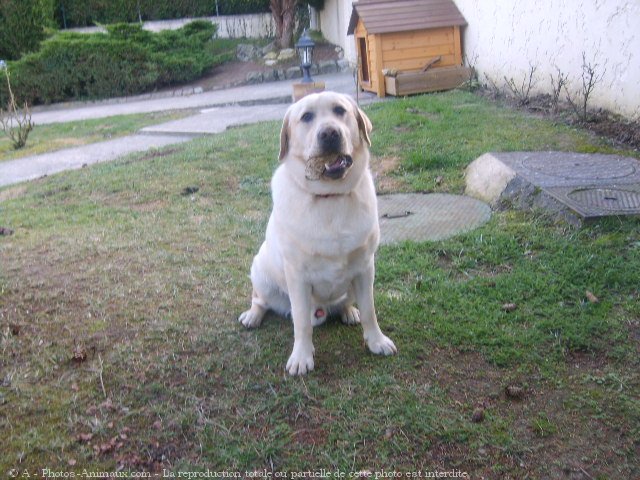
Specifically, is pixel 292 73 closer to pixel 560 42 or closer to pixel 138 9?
pixel 138 9

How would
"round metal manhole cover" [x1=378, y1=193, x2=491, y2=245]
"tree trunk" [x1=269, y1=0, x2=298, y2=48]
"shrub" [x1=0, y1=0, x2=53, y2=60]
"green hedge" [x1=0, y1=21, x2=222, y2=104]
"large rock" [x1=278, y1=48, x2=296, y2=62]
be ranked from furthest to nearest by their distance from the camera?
"tree trunk" [x1=269, y1=0, x2=298, y2=48] < "shrub" [x1=0, y1=0, x2=53, y2=60] < "large rock" [x1=278, y1=48, x2=296, y2=62] < "green hedge" [x1=0, y1=21, x2=222, y2=104] < "round metal manhole cover" [x1=378, y1=193, x2=491, y2=245]

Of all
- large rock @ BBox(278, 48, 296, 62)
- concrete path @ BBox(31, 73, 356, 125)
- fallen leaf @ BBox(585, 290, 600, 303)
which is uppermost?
large rock @ BBox(278, 48, 296, 62)

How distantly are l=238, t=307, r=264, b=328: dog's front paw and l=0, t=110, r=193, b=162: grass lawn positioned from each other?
7494mm

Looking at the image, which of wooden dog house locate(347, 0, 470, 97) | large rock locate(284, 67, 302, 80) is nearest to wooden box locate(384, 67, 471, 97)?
wooden dog house locate(347, 0, 470, 97)

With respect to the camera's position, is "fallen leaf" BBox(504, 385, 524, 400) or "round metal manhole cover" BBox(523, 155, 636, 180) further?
"round metal manhole cover" BBox(523, 155, 636, 180)

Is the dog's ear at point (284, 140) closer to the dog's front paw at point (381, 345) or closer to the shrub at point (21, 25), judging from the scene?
the dog's front paw at point (381, 345)

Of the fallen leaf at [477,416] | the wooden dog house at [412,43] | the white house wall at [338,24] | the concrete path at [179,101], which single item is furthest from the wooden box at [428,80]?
the fallen leaf at [477,416]

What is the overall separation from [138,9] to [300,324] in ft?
72.0

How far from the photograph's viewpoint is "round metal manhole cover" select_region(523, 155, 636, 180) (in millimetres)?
4652

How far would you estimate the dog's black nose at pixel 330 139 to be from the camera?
8.47ft

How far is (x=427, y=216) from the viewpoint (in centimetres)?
463

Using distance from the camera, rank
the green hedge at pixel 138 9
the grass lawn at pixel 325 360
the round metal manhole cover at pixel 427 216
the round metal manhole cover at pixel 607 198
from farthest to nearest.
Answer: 1. the green hedge at pixel 138 9
2. the round metal manhole cover at pixel 427 216
3. the round metal manhole cover at pixel 607 198
4. the grass lawn at pixel 325 360

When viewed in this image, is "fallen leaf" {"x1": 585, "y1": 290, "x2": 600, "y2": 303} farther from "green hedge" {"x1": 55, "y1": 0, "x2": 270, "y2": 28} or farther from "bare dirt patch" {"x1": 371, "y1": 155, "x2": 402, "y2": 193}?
"green hedge" {"x1": 55, "y1": 0, "x2": 270, "y2": 28}

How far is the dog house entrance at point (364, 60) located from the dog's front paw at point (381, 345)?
9.20m
